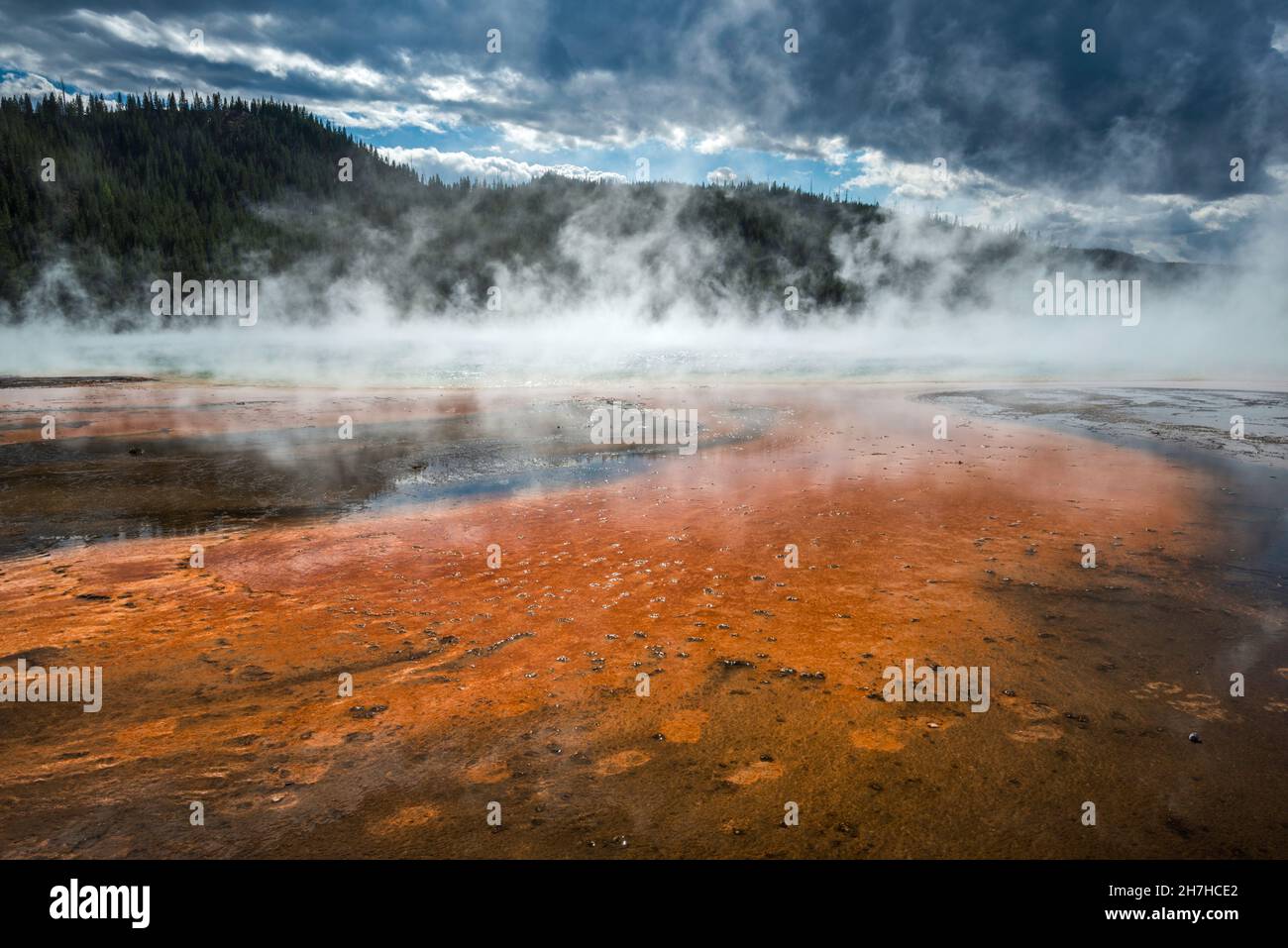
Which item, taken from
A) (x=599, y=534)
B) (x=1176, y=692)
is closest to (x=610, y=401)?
(x=599, y=534)

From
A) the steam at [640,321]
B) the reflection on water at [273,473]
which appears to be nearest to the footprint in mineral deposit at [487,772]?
the reflection on water at [273,473]

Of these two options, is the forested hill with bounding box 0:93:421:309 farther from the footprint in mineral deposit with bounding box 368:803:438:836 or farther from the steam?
the footprint in mineral deposit with bounding box 368:803:438:836

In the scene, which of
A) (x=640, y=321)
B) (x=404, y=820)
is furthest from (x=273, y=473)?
(x=640, y=321)

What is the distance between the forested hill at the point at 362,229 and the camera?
6044 cm

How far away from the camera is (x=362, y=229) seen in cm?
9000

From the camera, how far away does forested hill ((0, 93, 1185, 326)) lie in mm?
60438

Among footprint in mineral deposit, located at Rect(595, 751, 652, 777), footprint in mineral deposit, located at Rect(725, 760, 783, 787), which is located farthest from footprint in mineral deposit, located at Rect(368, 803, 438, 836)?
footprint in mineral deposit, located at Rect(725, 760, 783, 787)

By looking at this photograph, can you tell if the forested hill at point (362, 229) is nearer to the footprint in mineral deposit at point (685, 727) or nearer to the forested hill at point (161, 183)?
the forested hill at point (161, 183)

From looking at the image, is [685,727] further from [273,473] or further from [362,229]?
[362,229]

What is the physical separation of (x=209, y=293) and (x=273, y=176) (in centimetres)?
3889

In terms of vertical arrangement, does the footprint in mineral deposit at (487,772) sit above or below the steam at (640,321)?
below

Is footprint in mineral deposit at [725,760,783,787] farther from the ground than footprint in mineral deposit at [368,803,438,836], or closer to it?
farther from the ground

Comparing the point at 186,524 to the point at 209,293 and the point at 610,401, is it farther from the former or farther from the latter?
the point at 209,293
